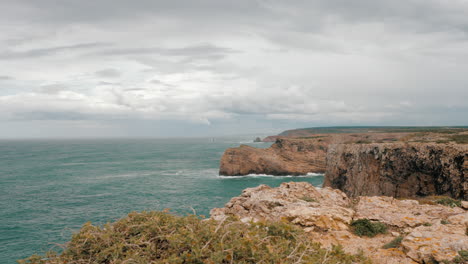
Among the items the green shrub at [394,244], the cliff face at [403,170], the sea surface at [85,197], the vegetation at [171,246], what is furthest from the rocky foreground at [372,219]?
the cliff face at [403,170]

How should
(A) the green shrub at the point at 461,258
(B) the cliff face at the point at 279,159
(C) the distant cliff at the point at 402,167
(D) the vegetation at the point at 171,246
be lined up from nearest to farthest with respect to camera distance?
(D) the vegetation at the point at 171,246, (A) the green shrub at the point at 461,258, (C) the distant cliff at the point at 402,167, (B) the cliff face at the point at 279,159

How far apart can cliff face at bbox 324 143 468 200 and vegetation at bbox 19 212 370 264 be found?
1088 inches

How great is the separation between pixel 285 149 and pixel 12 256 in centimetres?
6177

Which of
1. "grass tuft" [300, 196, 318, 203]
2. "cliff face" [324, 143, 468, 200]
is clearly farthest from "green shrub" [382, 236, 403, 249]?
"cliff face" [324, 143, 468, 200]

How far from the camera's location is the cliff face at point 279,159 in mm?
67625

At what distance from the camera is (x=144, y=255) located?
5.35m

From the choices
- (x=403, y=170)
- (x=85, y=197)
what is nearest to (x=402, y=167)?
(x=403, y=170)

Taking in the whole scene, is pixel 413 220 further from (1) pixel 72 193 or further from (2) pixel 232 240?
(1) pixel 72 193

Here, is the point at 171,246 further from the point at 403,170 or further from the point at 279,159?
the point at 279,159

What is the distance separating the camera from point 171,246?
17.9 ft

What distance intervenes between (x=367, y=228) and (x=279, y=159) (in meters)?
59.5

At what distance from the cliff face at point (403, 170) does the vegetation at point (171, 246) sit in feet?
90.7

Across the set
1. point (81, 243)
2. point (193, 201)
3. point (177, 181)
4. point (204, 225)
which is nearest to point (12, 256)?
point (193, 201)

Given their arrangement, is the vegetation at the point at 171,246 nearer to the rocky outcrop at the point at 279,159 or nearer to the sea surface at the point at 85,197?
the sea surface at the point at 85,197
